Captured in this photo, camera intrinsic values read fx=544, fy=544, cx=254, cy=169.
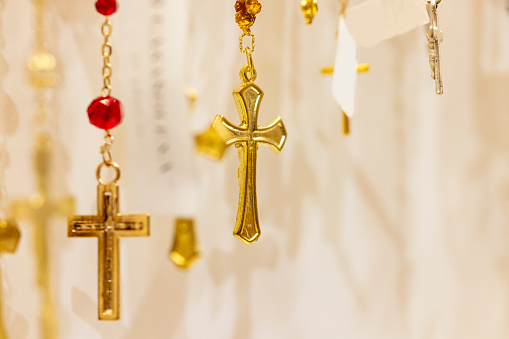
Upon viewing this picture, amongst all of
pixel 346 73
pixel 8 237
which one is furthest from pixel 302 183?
pixel 8 237

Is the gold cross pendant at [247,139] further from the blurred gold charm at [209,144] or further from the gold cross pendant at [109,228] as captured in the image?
the blurred gold charm at [209,144]

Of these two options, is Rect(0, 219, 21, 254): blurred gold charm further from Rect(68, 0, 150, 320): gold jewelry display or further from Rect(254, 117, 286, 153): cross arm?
Rect(254, 117, 286, 153): cross arm

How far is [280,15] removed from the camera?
114cm

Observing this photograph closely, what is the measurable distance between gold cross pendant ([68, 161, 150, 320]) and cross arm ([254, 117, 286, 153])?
22 centimetres

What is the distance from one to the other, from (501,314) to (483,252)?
14 cm

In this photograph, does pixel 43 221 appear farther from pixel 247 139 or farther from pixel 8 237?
pixel 247 139

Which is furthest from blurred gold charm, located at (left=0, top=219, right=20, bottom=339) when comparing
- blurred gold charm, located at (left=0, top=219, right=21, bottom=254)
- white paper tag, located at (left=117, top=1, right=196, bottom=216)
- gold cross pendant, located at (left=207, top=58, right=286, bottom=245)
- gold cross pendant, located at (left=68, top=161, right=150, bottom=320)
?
gold cross pendant, located at (left=207, top=58, right=286, bottom=245)

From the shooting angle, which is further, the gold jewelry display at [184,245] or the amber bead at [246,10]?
the gold jewelry display at [184,245]

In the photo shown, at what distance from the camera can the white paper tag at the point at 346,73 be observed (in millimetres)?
849

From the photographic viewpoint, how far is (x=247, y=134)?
0.80 meters

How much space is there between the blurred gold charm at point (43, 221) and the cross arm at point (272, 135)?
39cm

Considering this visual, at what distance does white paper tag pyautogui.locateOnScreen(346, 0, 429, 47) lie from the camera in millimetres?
783

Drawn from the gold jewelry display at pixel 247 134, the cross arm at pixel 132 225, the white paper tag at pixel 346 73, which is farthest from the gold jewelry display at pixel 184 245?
the white paper tag at pixel 346 73

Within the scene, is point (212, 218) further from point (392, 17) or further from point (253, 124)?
point (392, 17)
